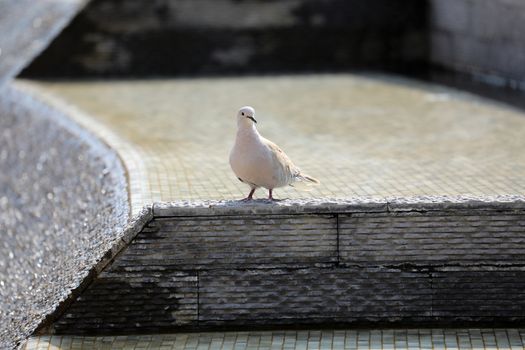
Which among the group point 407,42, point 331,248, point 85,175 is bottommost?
point 407,42

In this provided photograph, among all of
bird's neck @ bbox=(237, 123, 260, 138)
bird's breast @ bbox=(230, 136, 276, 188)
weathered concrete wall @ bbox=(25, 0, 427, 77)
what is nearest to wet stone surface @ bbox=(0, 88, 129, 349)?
bird's breast @ bbox=(230, 136, 276, 188)

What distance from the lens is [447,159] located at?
7773mm

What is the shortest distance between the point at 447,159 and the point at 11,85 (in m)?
5.52

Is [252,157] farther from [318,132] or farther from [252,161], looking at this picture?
[318,132]

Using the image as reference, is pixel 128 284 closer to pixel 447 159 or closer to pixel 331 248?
pixel 331 248

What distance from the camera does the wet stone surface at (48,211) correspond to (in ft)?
20.5

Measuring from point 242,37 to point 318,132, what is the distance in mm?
3963

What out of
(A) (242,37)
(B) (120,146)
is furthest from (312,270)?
(A) (242,37)

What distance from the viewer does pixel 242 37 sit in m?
12.8

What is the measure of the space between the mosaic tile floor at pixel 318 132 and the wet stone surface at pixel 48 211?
206 millimetres

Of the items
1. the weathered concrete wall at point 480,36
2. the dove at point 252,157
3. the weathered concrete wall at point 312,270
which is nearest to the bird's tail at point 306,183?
the dove at point 252,157

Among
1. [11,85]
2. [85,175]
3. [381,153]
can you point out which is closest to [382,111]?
[381,153]

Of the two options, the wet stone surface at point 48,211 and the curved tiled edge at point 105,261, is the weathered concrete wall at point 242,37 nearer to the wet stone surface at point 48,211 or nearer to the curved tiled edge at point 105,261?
the wet stone surface at point 48,211

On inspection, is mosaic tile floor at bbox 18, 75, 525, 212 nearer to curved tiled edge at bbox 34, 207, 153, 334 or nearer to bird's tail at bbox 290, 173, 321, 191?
bird's tail at bbox 290, 173, 321, 191
